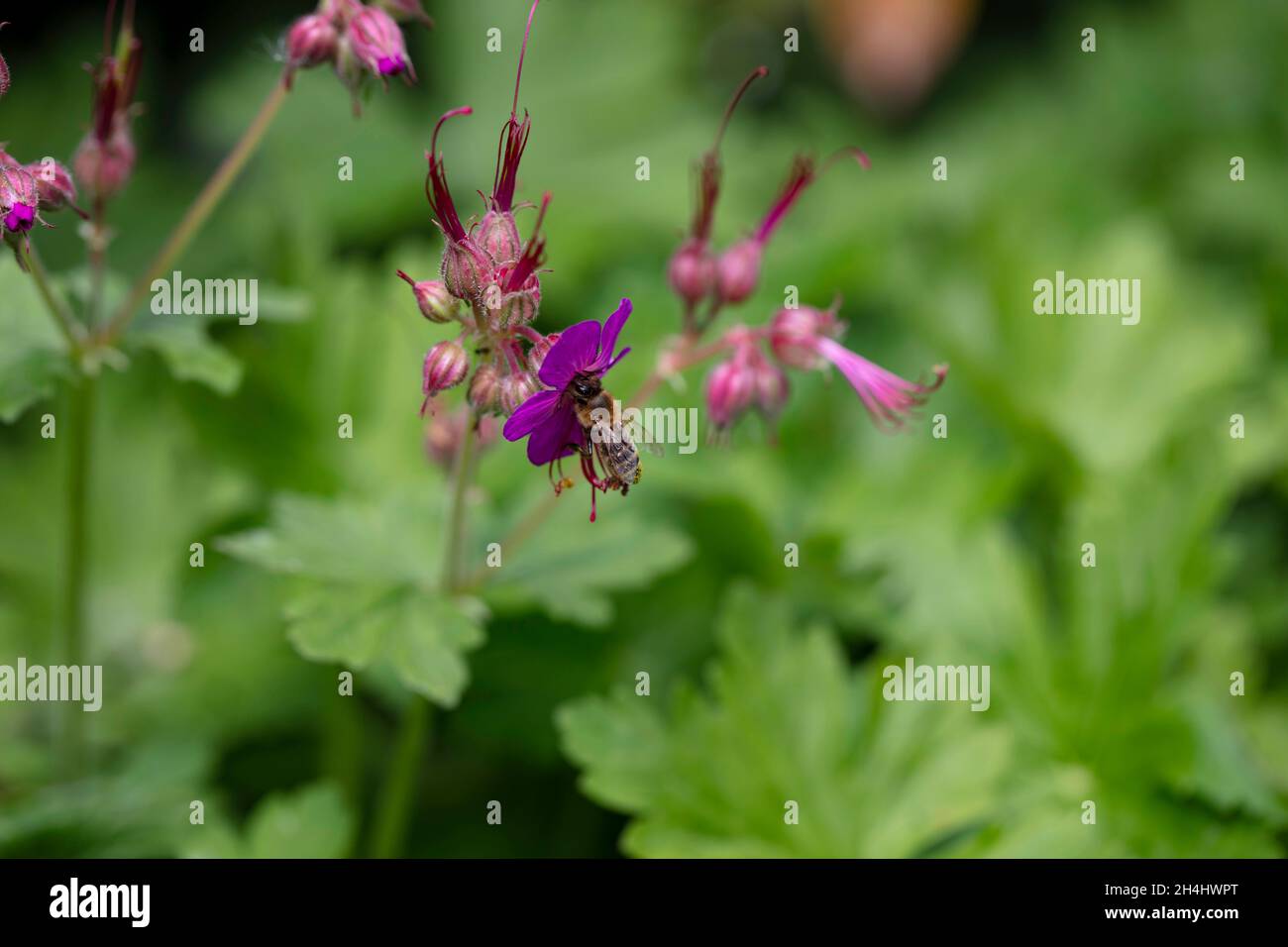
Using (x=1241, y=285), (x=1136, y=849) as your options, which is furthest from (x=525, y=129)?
(x=1241, y=285)

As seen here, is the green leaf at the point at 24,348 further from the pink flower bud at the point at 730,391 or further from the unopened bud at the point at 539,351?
the pink flower bud at the point at 730,391

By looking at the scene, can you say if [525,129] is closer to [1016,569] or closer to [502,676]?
[502,676]

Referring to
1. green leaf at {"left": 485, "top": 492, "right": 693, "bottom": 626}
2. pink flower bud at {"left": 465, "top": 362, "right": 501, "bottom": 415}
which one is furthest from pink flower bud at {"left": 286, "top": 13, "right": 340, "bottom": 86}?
green leaf at {"left": 485, "top": 492, "right": 693, "bottom": 626}

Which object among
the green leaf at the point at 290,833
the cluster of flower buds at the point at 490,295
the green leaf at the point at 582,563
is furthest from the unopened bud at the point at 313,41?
the green leaf at the point at 290,833

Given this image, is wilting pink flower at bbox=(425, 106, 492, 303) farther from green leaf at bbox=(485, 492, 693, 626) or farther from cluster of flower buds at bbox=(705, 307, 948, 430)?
green leaf at bbox=(485, 492, 693, 626)

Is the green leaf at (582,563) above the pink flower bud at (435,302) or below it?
below

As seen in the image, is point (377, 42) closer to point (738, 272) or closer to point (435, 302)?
point (435, 302)

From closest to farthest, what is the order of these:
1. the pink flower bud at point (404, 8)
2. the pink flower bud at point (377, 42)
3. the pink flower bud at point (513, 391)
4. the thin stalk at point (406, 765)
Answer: the pink flower bud at point (513, 391) < the pink flower bud at point (377, 42) < the pink flower bud at point (404, 8) < the thin stalk at point (406, 765)
